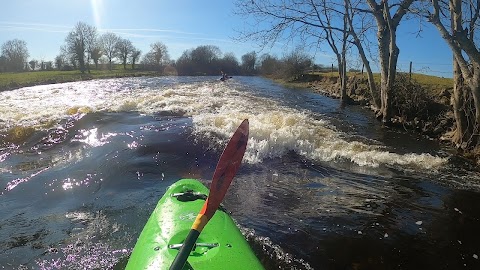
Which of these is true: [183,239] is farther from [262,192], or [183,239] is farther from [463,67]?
[463,67]

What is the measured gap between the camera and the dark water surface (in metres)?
3.90

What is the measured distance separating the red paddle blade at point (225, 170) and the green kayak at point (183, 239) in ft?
1.41

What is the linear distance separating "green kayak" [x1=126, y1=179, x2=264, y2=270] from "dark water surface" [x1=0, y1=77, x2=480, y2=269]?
0.98 meters

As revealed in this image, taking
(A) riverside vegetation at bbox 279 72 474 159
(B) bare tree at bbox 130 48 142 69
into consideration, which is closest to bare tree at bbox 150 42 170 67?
(B) bare tree at bbox 130 48 142 69

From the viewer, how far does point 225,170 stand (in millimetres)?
2348

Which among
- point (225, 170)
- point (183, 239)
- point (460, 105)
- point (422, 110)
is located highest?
point (460, 105)

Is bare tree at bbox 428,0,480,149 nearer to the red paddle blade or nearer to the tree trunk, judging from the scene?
the tree trunk

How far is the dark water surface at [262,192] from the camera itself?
390 centimetres

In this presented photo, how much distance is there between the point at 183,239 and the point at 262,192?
319cm

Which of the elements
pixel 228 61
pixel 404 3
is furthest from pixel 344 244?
pixel 228 61

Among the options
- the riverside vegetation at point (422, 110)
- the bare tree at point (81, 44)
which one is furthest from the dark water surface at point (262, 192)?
the bare tree at point (81, 44)

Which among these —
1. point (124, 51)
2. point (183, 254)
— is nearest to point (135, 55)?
point (124, 51)

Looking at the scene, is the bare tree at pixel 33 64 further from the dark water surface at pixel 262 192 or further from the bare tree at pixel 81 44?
the dark water surface at pixel 262 192

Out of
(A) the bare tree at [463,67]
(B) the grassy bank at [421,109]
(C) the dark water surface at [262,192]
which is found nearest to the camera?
(C) the dark water surface at [262,192]
